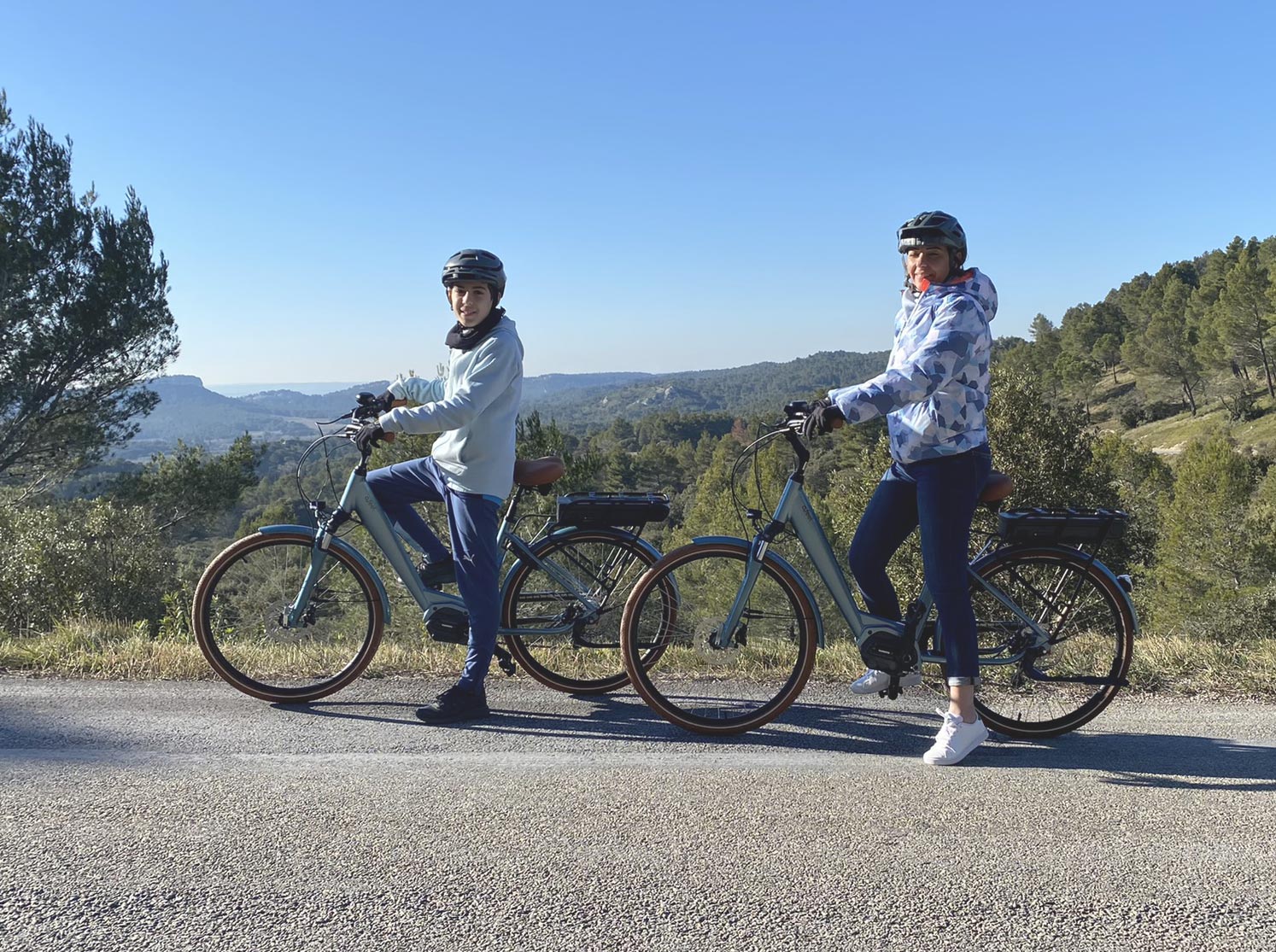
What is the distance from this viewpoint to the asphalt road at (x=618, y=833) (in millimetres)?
2123

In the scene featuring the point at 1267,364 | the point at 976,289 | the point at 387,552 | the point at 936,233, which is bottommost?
the point at 387,552

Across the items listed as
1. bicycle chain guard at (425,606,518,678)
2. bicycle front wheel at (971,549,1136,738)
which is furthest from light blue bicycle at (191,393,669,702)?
bicycle front wheel at (971,549,1136,738)

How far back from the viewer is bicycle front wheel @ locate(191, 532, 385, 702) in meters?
4.27

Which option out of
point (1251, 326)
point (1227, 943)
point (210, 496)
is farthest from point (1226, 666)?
point (1251, 326)

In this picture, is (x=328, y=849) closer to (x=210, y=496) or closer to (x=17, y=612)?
(x=17, y=612)

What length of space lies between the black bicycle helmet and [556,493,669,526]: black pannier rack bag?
104 centimetres

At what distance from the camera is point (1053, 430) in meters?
26.8

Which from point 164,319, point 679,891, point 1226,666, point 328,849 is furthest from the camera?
point 164,319

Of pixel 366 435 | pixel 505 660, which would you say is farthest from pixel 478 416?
pixel 505 660

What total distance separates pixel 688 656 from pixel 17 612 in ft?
55.4

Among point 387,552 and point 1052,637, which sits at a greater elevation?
point 387,552

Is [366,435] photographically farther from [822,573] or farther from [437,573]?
[822,573]

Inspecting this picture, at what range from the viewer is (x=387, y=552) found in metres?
4.45

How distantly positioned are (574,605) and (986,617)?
193 centimetres
